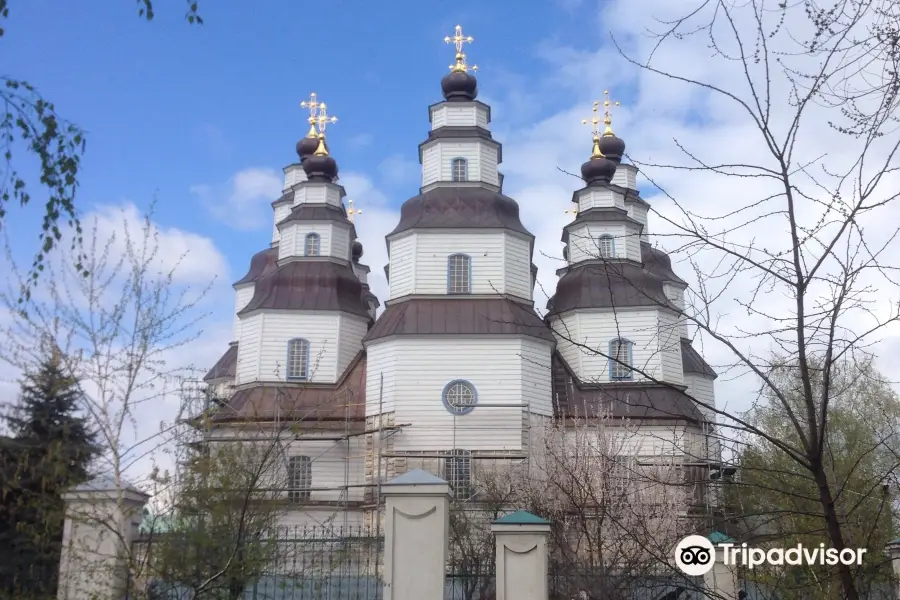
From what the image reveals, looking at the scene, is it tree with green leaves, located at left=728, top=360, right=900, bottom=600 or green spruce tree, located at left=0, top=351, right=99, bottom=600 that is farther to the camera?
green spruce tree, located at left=0, top=351, right=99, bottom=600

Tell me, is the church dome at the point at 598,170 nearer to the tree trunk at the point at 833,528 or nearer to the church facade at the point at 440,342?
the church facade at the point at 440,342

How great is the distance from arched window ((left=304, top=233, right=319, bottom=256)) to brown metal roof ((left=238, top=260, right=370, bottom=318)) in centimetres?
74

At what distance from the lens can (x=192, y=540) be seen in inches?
286

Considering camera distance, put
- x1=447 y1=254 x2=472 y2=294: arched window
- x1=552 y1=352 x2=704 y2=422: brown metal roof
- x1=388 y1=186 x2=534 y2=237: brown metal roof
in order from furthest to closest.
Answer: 1. x1=388 y1=186 x2=534 y2=237: brown metal roof
2. x1=447 y1=254 x2=472 y2=294: arched window
3. x1=552 y1=352 x2=704 y2=422: brown metal roof

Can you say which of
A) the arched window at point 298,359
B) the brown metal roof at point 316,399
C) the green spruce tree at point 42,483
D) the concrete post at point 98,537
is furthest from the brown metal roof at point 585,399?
the concrete post at point 98,537

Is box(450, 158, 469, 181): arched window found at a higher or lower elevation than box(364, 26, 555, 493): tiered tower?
higher

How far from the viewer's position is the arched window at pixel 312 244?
26.0m

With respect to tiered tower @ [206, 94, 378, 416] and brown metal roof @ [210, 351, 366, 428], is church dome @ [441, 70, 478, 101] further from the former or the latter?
brown metal roof @ [210, 351, 366, 428]

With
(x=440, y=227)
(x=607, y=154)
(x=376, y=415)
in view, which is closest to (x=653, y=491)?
(x=376, y=415)

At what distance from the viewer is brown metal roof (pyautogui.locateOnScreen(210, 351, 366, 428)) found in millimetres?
21891

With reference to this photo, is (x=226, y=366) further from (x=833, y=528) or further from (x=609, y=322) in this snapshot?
(x=833, y=528)

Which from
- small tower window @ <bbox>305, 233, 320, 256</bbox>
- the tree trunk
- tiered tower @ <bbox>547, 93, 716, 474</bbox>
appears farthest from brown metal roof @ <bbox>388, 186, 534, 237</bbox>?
the tree trunk

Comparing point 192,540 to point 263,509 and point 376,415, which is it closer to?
point 263,509

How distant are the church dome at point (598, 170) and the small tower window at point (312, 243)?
9.19 meters
